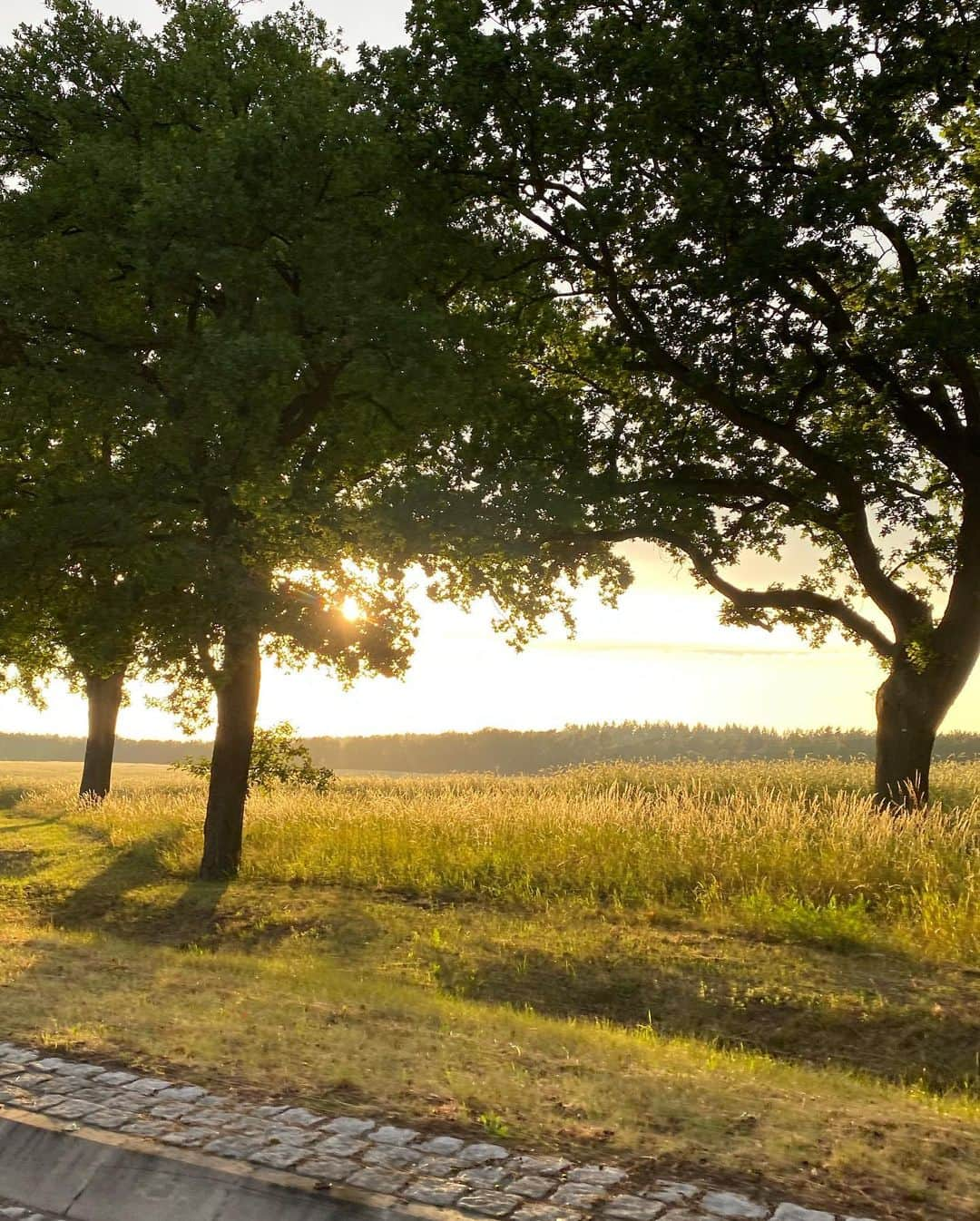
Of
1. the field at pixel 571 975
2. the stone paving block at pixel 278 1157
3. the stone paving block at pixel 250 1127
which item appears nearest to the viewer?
the stone paving block at pixel 278 1157

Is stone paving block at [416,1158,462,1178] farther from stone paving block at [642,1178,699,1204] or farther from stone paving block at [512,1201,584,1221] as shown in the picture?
stone paving block at [642,1178,699,1204]

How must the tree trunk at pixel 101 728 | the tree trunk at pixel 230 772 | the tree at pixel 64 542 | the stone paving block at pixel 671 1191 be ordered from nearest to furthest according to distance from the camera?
the stone paving block at pixel 671 1191 < the tree at pixel 64 542 < the tree trunk at pixel 230 772 < the tree trunk at pixel 101 728

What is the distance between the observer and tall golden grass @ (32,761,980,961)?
38.5 ft

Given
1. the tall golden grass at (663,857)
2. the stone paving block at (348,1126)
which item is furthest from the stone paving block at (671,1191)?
the tall golden grass at (663,857)

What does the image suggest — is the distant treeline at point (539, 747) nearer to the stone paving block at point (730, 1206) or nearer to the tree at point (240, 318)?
the tree at point (240, 318)

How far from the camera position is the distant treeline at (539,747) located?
149 feet

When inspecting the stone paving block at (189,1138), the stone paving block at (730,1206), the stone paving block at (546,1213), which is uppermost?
the stone paving block at (730,1206)

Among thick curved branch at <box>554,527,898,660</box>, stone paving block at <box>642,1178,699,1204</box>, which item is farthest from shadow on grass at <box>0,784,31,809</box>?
stone paving block at <box>642,1178,699,1204</box>

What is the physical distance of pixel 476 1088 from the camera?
5945mm

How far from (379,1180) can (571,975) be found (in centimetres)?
643

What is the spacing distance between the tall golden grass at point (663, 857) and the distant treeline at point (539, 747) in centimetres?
2244

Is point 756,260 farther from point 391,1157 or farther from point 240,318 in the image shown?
point 391,1157

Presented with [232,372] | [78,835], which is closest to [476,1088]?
[232,372]

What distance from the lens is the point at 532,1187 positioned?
4.62 metres
